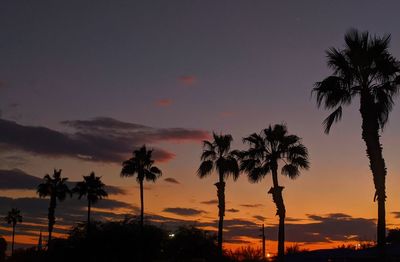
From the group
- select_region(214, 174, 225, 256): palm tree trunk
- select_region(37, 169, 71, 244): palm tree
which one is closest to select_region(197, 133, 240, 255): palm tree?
select_region(214, 174, 225, 256): palm tree trunk

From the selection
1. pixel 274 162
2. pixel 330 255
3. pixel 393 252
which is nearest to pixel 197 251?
pixel 274 162

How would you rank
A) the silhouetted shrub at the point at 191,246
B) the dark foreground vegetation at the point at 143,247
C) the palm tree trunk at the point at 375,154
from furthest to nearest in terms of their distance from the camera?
the silhouetted shrub at the point at 191,246
the dark foreground vegetation at the point at 143,247
the palm tree trunk at the point at 375,154

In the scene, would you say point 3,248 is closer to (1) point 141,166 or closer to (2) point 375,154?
(1) point 141,166

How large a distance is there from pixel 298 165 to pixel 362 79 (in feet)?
57.5

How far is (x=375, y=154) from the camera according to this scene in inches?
1019

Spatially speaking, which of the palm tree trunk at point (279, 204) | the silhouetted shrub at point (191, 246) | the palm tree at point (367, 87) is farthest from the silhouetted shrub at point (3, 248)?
the palm tree at point (367, 87)

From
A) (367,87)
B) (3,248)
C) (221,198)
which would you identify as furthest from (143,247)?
(3,248)

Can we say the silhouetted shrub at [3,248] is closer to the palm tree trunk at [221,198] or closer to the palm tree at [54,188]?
the palm tree at [54,188]

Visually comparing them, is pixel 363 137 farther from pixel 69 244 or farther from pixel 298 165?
pixel 69 244

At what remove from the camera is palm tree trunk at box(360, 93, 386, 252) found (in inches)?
975

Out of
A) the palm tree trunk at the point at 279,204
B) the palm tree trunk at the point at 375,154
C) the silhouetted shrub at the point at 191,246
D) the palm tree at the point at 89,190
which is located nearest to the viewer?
the palm tree trunk at the point at 375,154

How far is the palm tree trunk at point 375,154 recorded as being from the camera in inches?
975

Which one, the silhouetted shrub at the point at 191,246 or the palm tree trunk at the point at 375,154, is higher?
the palm tree trunk at the point at 375,154

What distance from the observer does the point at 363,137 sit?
87.5 ft
